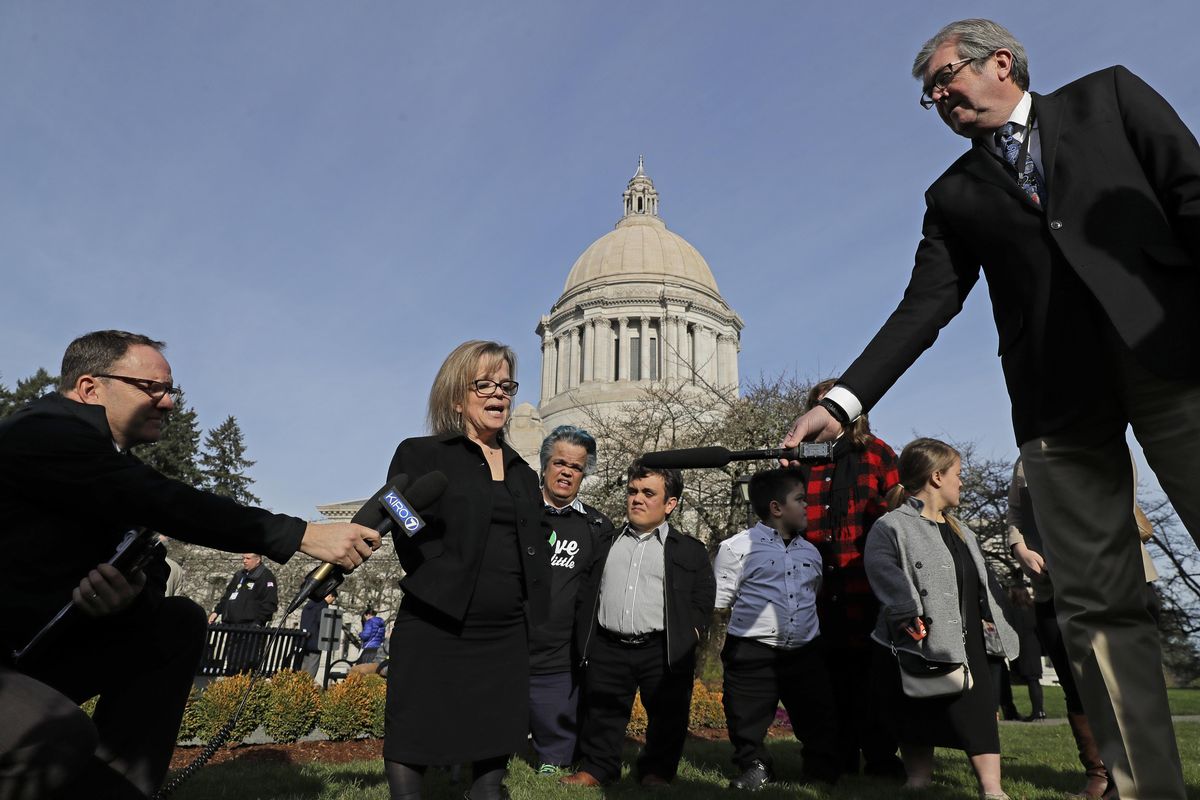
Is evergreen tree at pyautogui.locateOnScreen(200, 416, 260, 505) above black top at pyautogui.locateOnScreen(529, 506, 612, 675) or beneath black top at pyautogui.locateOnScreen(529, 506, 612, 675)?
above

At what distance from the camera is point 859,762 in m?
6.96

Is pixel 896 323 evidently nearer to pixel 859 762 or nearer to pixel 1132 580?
pixel 1132 580

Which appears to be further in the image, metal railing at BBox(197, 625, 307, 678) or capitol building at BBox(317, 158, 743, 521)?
capitol building at BBox(317, 158, 743, 521)

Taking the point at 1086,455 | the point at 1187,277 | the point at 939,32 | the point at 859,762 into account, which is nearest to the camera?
the point at 1187,277

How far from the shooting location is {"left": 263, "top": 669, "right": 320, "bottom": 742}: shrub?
859 centimetres

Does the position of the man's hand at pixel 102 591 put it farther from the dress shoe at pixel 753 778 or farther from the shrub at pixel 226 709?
the shrub at pixel 226 709

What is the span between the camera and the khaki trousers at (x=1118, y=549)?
276cm

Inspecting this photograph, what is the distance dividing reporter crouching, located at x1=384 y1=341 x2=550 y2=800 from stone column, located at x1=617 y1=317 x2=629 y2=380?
5721 centimetres

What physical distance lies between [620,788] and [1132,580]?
418cm

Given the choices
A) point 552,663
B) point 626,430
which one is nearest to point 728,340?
point 626,430

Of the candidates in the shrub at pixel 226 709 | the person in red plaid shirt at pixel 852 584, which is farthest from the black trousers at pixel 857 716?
the shrub at pixel 226 709

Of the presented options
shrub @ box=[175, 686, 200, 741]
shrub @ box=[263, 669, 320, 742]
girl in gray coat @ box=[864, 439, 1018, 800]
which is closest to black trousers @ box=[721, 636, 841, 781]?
girl in gray coat @ box=[864, 439, 1018, 800]

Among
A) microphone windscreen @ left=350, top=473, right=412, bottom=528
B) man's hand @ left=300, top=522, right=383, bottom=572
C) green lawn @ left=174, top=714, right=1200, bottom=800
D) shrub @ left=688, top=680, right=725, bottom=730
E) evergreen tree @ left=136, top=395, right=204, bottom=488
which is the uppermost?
evergreen tree @ left=136, top=395, right=204, bottom=488

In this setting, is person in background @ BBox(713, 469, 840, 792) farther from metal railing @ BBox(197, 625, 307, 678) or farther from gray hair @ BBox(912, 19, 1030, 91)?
metal railing @ BBox(197, 625, 307, 678)
